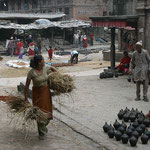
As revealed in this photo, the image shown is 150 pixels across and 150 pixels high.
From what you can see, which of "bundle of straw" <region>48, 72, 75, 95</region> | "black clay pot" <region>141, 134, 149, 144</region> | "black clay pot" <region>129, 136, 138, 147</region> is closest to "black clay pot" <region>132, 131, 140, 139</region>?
"black clay pot" <region>141, 134, 149, 144</region>

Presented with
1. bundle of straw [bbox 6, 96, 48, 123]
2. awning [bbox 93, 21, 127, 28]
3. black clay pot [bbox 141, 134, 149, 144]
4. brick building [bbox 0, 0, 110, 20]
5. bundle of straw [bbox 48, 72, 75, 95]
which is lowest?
black clay pot [bbox 141, 134, 149, 144]

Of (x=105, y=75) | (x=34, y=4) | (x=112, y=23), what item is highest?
(x=34, y=4)

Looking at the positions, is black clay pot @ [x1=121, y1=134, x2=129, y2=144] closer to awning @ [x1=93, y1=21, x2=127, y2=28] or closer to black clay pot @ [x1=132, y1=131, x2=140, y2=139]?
black clay pot @ [x1=132, y1=131, x2=140, y2=139]

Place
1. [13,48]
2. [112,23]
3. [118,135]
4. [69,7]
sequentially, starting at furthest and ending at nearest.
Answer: [69,7], [13,48], [112,23], [118,135]

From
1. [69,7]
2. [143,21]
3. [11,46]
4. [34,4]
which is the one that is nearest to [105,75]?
[143,21]

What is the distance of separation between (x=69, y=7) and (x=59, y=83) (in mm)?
46539

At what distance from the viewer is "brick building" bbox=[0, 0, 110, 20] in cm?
5269

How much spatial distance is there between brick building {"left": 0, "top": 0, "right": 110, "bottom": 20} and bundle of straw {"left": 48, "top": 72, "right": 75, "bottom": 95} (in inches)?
1795

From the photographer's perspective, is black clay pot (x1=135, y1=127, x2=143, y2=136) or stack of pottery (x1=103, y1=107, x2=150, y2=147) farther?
black clay pot (x1=135, y1=127, x2=143, y2=136)

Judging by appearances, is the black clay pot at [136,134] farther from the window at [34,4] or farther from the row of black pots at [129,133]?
the window at [34,4]

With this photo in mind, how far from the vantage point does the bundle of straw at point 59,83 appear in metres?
7.22

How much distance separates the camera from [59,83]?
7211mm

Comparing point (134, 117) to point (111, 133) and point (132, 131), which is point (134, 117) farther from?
point (111, 133)

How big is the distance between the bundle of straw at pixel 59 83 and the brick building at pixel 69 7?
1795 inches
